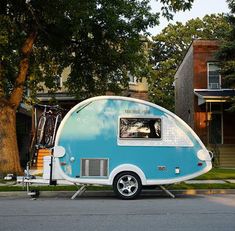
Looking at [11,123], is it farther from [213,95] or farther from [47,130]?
[213,95]

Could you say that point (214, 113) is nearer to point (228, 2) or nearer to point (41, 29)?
point (228, 2)

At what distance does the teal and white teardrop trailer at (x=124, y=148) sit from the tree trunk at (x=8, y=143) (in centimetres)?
585

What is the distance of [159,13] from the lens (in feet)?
62.1

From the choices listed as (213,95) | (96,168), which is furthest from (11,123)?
(213,95)

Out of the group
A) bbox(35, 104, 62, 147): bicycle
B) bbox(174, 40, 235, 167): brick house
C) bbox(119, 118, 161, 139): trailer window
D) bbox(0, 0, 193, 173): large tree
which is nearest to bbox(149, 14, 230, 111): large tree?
bbox(174, 40, 235, 167): brick house

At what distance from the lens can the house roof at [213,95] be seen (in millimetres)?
26734

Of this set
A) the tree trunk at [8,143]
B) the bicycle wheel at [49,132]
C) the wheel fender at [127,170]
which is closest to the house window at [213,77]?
the tree trunk at [8,143]

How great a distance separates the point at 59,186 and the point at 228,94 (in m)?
15.5

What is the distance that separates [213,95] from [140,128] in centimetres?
1533

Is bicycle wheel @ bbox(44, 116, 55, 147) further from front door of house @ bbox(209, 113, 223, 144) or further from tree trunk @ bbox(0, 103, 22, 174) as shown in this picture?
front door of house @ bbox(209, 113, 223, 144)

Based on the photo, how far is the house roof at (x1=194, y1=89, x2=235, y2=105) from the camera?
87.7ft

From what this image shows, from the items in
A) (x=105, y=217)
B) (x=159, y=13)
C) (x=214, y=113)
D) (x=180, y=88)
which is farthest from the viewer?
(x=180, y=88)

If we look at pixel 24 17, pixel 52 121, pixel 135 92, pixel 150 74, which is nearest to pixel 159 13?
pixel 150 74

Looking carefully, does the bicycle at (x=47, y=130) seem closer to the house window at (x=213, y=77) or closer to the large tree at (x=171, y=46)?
the house window at (x=213, y=77)
